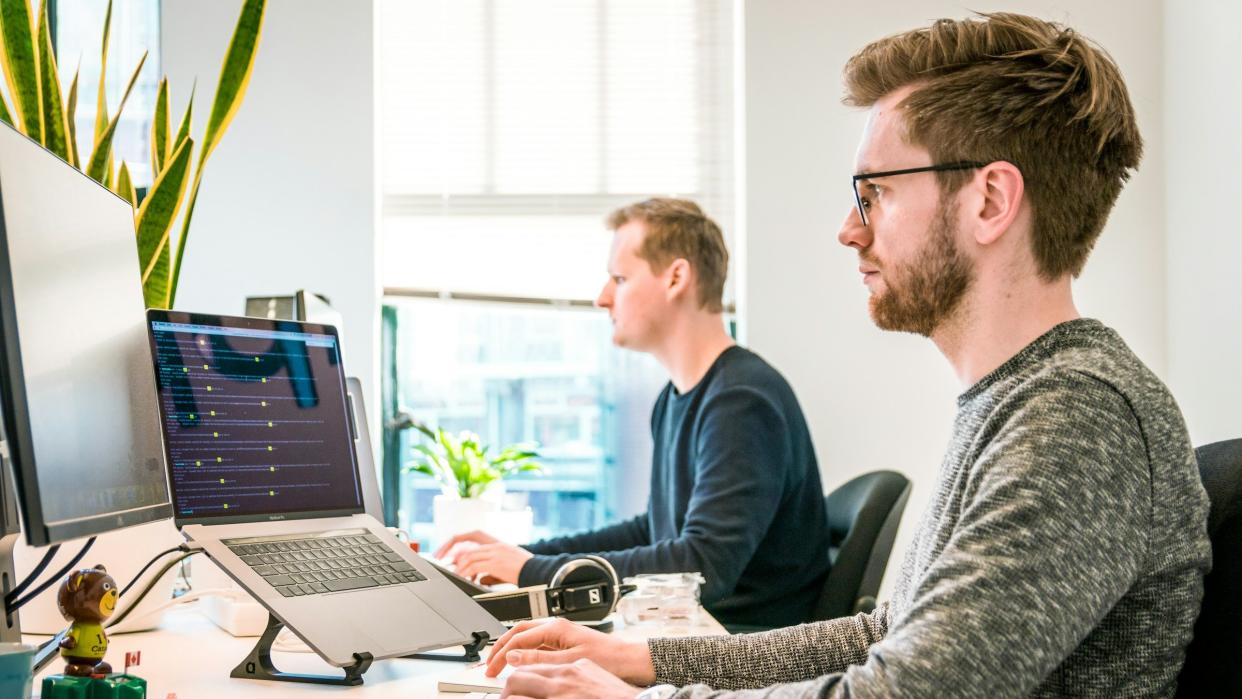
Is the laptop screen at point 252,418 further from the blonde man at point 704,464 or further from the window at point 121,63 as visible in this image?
the window at point 121,63

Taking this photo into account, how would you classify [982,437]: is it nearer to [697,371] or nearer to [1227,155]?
[697,371]

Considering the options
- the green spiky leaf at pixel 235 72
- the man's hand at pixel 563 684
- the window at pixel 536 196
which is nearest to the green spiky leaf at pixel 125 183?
the green spiky leaf at pixel 235 72

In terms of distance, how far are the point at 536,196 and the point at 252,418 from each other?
214 cm

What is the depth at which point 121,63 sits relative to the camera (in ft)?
11.0

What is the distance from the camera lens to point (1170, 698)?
3.01 feet

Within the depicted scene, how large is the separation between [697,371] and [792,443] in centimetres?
31

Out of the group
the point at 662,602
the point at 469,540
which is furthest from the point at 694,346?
the point at 662,602

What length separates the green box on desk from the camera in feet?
2.98

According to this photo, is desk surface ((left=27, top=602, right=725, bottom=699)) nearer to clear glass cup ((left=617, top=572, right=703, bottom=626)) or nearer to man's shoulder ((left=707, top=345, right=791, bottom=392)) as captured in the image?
clear glass cup ((left=617, top=572, right=703, bottom=626))

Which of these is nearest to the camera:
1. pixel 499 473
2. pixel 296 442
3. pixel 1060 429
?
pixel 1060 429

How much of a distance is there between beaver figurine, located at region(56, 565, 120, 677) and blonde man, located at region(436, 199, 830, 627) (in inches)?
37.0

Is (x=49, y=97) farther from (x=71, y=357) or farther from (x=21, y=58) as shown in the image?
(x=71, y=357)

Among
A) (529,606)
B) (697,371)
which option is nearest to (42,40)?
(529,606)

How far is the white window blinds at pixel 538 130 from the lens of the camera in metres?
3.31
